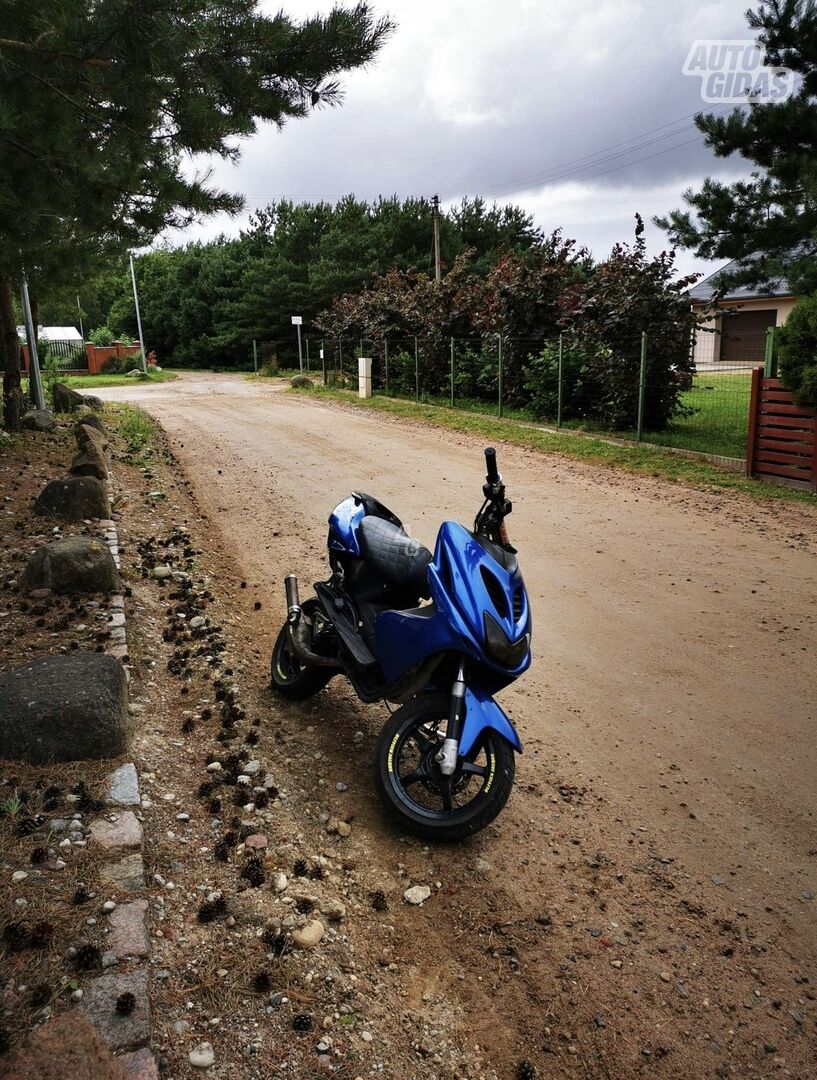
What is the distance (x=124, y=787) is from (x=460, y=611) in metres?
1.43

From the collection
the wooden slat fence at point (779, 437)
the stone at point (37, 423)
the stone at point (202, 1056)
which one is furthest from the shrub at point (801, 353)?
the stone at point (37, 423)

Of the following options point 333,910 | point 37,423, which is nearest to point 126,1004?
point 333,910

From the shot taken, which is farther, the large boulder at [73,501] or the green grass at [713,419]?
the green grass at [713,419]

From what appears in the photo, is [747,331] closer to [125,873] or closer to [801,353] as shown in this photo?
[801,353]

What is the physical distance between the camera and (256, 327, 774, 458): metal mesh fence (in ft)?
39.9

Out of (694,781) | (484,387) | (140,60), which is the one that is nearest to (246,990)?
(694,781)

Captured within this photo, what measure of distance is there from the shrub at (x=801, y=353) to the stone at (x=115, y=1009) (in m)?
8.33

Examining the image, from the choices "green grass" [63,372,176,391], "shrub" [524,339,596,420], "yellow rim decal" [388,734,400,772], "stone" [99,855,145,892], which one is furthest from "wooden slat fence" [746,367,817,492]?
"green grass" [63,372,176,391]

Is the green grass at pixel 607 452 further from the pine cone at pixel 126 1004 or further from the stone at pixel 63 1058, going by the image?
the stone at pixel 63 1058

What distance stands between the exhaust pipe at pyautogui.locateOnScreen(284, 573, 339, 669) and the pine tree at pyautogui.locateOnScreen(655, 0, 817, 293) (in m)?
8.63

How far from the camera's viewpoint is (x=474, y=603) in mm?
2938

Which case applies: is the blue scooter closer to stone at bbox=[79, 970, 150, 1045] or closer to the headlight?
the headlight

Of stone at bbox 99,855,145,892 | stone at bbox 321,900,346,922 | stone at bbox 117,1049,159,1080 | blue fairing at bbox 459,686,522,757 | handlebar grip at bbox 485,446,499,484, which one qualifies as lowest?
stone at bbox 321,900,346,922

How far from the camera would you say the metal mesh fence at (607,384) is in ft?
39.9
